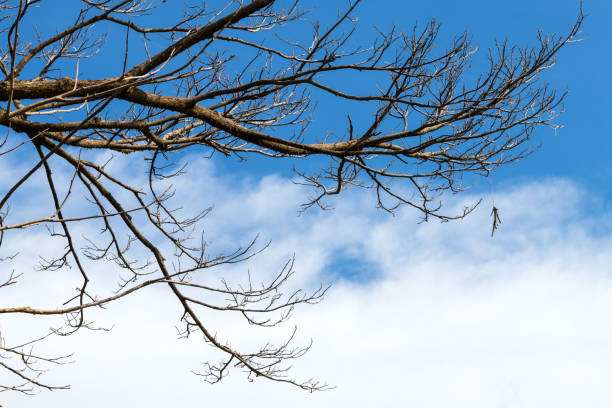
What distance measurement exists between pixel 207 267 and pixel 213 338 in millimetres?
3381

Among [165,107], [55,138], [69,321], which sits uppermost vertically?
[55,138]

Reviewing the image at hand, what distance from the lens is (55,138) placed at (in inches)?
253

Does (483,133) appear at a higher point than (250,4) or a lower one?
lower

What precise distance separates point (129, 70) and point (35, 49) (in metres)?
1.80

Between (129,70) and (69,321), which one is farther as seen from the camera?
(69,321)

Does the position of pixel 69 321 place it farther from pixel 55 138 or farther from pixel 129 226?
pixel 55 138

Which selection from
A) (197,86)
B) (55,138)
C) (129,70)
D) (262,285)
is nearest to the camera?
(262,285)

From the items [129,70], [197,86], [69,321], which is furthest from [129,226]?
[129,70]

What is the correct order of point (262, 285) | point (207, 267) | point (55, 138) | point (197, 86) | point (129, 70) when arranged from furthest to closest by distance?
point (197, 86) < point (55, 138) < point (129, 70) < point (262, 285) < point (207, 267)

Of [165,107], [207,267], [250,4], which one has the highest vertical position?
[250,4]

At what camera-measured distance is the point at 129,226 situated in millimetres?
7133

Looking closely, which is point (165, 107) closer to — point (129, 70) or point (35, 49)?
point (129, 70)

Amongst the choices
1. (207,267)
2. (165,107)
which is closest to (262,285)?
(207,267)

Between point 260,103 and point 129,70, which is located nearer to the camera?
point 129,70
